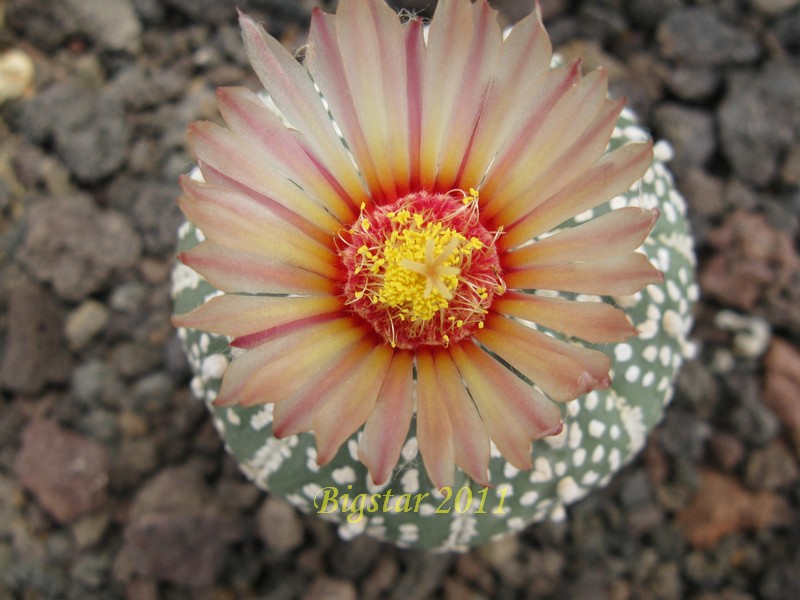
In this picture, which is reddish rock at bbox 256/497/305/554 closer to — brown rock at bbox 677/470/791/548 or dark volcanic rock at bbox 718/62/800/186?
brown rock at bbox 677/470/791/548

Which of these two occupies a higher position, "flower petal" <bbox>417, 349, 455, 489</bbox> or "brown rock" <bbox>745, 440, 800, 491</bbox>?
"flower petal" <bbox>417, 349, 455, 489</bbox>

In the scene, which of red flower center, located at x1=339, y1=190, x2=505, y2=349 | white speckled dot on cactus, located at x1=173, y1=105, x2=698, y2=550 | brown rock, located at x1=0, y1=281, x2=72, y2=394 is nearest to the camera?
red flower center, located at x1=339, y1=190, x2=505, y2=349

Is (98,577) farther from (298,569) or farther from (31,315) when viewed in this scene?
(31,315)

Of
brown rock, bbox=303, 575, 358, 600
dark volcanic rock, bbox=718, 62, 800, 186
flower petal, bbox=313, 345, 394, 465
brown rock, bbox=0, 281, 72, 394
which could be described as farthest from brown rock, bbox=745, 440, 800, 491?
brown rock, bbox=0, 281, 72, 394

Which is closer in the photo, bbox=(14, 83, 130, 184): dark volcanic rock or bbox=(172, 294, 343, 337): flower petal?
bbox=(172, 294, 343, 337): flower petal

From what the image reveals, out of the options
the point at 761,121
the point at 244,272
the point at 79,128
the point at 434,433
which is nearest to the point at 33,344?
the point at 79,128

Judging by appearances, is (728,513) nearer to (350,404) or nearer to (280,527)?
(280,527)

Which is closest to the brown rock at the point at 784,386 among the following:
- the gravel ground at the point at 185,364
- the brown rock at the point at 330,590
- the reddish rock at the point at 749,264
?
the gravel ground at the point at 185,364
